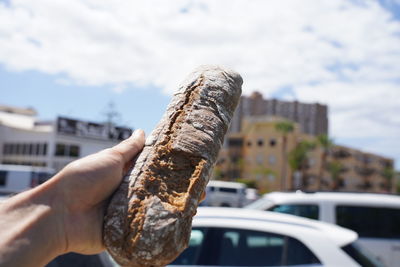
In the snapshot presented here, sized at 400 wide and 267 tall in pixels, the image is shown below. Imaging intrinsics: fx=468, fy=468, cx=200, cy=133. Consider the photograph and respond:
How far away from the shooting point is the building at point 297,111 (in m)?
128

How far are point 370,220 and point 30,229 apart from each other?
7100 millimetres

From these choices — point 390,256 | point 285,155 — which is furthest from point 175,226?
point 285,155

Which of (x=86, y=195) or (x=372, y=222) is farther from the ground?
(x=86, y=195)

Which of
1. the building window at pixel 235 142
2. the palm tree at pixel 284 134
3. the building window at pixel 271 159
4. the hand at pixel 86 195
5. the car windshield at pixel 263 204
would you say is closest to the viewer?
the hand at pixel 86 195

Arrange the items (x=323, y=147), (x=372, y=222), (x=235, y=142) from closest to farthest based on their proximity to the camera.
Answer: (x=372, y=222)
(x=323, y=147)
(x=235, y=142)

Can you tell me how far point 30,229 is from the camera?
6.21ft

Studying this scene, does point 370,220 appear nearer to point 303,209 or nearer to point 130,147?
point 303,209

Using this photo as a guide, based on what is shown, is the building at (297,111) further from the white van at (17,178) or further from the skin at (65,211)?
the skin at (65,211)

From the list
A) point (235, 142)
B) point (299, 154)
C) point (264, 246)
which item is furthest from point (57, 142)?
point (235, 142)

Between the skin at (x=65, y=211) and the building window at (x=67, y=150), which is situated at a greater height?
the skin at (x=65, y=211)

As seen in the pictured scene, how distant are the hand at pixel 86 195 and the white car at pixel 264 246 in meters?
2.61

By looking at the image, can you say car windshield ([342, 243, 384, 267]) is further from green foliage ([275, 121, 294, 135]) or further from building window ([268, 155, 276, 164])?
building window ([268, 155, 276, 164])

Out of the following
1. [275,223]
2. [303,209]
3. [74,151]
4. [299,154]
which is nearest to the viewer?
[275,223]

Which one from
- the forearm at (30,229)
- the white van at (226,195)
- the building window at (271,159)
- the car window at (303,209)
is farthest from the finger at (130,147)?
the building window at (271,159)
